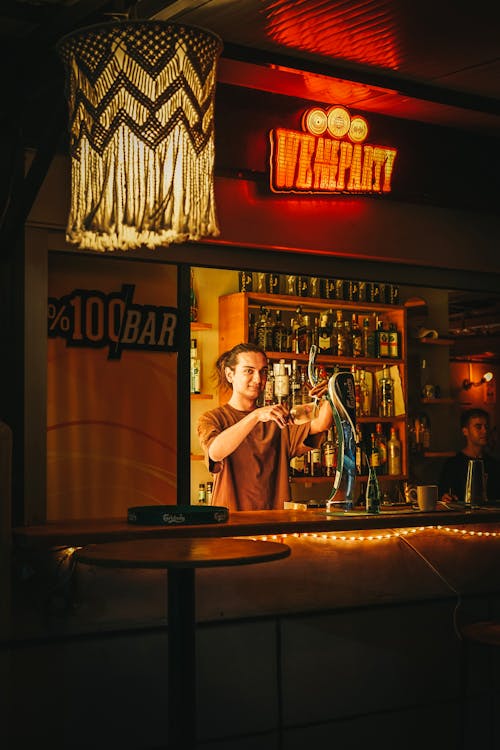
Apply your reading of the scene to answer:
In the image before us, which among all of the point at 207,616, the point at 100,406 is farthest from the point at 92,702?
the point at 100,406

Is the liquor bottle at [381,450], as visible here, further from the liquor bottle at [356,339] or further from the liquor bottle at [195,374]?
the liquor bottle at [195,374]

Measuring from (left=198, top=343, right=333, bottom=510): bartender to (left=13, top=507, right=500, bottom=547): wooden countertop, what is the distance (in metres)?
1.13

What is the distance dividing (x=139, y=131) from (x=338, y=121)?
2722 millimetres

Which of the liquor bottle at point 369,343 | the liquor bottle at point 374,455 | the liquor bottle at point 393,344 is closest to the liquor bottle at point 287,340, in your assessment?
the liquor bottle at point 369,343

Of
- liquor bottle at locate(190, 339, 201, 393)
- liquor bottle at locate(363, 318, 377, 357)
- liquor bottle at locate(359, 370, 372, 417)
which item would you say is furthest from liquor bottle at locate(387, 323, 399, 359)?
liquor bottle at locate(190, 339, 201, 393)

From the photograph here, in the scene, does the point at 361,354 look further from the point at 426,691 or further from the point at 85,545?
the point at 85,545

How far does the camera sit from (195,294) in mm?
6551

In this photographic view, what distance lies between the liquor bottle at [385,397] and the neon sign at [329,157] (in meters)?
2.14

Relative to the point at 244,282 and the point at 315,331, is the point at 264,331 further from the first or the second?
the point at 315,331

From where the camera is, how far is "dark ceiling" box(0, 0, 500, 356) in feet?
12.5

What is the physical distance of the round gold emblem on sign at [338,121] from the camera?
5.05 metres

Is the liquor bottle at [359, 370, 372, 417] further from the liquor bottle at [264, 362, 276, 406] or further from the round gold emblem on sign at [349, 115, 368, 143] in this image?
the round gold emblem on sign at [349, 115, 368, 143]

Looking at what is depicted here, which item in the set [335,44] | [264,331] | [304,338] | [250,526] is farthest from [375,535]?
[304,338]

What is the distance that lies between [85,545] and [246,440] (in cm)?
213
